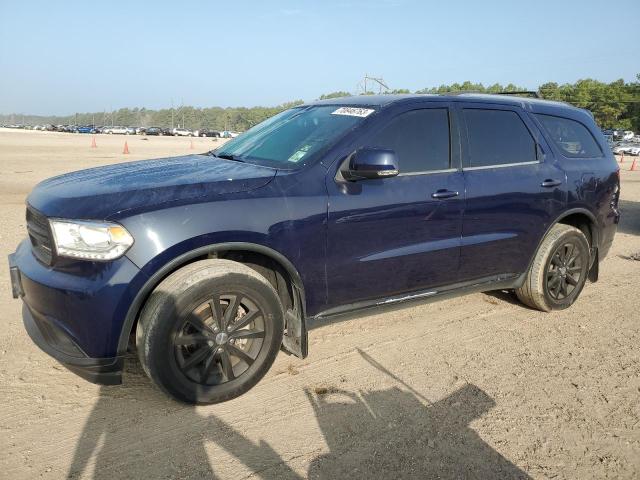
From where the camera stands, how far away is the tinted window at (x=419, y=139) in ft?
11.5

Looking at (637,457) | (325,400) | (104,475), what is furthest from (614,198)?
(104,475)

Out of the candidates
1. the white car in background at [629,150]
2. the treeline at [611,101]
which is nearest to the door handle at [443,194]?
the white car in background at [629,150]

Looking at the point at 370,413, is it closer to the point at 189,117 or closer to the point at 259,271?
the point at 259,271

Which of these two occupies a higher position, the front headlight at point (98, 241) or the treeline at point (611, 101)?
the treeline at point (611, 101)

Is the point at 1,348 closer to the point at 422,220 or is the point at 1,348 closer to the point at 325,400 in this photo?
the point at 325,400

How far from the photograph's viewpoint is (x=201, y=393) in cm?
290

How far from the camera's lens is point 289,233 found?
3025 millimetres

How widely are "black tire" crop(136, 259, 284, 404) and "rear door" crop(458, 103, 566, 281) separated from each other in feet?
5.55

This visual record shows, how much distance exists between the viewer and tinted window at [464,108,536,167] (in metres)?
3.89

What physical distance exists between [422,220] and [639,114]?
93.0 metres

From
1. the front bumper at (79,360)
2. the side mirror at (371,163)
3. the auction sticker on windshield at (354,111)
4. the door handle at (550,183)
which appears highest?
the auction sticker on windshield at (354,111)

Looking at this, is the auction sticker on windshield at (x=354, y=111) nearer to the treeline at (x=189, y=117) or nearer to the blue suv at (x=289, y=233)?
the blue suv at (x=289, y=233)

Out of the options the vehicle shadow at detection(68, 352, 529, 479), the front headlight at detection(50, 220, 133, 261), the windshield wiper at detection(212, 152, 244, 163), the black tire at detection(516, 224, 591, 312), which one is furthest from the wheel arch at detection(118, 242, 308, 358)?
the black tire at detection(516, 224, 591, 312)

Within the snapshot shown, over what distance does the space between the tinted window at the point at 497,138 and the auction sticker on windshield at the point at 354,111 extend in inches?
33.9
